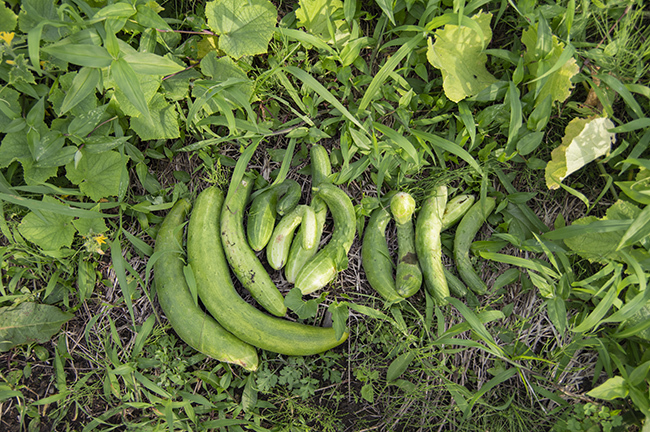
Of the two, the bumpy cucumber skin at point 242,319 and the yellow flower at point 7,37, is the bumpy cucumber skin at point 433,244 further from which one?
the yellow flower at point 7,37

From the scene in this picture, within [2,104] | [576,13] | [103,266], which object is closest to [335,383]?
[103,266]

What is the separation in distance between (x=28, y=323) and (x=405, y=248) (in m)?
3.31

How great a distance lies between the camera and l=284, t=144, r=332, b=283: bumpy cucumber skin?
9.71 ft

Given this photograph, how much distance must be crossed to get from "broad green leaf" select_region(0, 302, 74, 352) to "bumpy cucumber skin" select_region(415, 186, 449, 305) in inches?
124

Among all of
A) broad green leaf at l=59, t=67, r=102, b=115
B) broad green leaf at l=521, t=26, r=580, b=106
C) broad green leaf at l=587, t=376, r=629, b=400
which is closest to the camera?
broad green leaf at l=59, t=67, r=102, b=115

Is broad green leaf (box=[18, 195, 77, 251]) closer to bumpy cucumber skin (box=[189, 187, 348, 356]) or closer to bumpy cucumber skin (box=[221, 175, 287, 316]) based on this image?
bumpy cucumber skin (box=[189, 187, 348, 356])

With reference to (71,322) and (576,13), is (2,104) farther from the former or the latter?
(576,13)

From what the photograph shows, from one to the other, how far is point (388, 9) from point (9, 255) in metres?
3.78

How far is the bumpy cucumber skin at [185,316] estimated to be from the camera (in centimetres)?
288

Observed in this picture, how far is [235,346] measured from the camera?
2906 millimetres

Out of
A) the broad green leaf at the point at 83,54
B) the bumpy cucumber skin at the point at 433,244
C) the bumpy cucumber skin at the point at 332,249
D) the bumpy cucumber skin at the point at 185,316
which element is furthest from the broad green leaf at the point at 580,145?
the broad green leaf at the point at 83,54

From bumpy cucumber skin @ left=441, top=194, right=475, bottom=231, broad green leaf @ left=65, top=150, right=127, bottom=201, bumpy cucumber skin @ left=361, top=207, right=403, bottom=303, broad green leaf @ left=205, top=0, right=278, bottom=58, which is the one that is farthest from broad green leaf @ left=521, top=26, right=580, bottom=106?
broad green leaf @ left=65, top=150, right=127, bottom=201

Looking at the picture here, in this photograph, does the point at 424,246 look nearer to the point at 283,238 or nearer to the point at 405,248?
the point at 405,248

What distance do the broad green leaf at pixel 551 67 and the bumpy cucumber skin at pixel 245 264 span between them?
2.58 m
